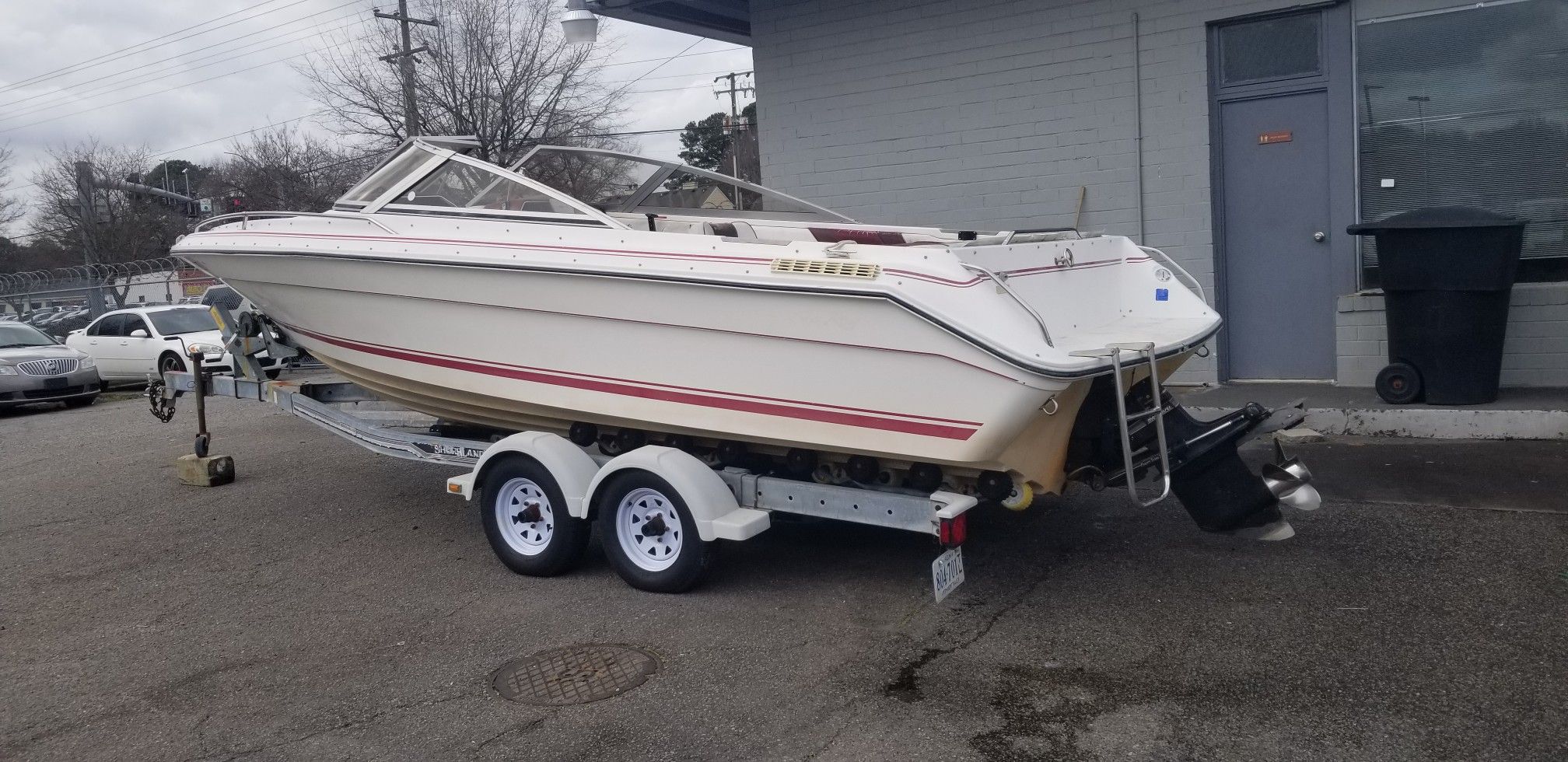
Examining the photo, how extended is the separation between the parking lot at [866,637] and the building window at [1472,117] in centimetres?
211

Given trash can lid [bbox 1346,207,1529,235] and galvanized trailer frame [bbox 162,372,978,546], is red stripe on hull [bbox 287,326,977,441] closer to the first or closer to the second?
galvanized trailer frame [bbox 162,372,978,546]

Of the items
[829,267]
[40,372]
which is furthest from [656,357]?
[40,372]

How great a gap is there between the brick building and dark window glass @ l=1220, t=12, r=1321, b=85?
0.02 meters

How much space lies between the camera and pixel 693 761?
381cm

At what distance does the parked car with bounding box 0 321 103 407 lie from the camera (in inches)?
599

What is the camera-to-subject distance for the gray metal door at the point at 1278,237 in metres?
9.20

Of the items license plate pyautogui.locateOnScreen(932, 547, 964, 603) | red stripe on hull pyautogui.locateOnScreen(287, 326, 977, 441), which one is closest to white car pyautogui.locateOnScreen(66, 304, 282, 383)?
red stripe on hull pyautogui.locateOnScreen(287, 326, 977, 441)

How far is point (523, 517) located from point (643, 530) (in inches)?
29.4

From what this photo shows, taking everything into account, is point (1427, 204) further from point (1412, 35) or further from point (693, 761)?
point (693, 761)

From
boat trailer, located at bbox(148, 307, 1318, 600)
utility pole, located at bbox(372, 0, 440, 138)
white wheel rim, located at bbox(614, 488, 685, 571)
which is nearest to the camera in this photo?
boat trailer, located at bbox(148, 307, 1318, 600)

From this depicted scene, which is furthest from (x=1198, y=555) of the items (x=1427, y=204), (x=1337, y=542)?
(x=1427, y=204)

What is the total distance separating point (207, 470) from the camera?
868 centimetres

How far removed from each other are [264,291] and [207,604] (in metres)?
2.10

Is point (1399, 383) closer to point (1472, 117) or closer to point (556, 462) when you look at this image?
point (1472, 117)
